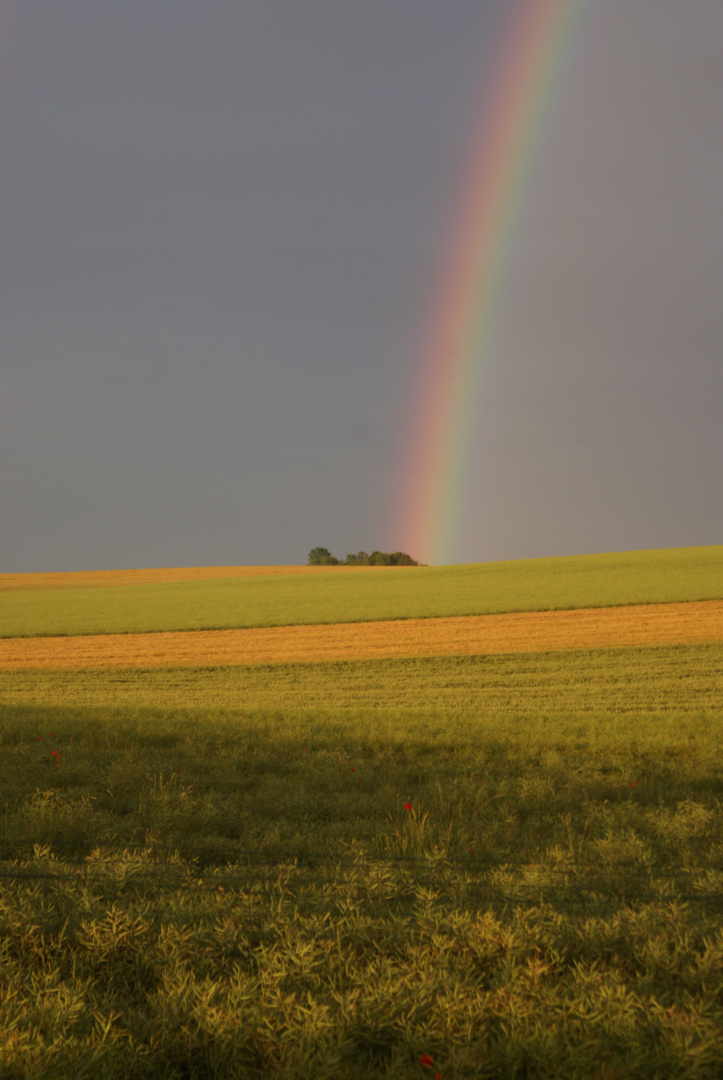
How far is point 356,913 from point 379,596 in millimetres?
38423

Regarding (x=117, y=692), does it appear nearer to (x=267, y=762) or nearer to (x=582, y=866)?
(x=267, y=762)

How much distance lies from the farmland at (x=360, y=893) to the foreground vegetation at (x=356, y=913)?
0.02 metres

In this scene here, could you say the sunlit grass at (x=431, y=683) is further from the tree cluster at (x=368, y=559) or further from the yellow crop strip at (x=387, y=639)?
the tree cluster at (x=368, y=559)

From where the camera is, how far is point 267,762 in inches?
396

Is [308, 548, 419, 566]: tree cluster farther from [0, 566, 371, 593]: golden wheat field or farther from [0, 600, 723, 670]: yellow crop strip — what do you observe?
[0, 600, 723, 670]: yellow crop strip

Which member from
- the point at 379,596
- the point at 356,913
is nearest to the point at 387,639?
the point at 379,596

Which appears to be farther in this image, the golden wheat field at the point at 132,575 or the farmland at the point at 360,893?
the golden wheat field at the point at 132,575

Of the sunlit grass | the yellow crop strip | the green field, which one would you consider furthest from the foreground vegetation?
the green field

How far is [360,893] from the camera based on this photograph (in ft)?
19.1

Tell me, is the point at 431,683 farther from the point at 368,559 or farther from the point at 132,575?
the point at 368,559

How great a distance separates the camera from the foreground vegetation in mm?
3893

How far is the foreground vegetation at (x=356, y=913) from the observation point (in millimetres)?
3893

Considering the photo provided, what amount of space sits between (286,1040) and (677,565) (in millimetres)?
50816

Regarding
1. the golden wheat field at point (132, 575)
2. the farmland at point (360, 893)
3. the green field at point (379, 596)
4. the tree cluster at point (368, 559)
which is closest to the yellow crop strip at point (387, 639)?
the green field at point (379, 596)
